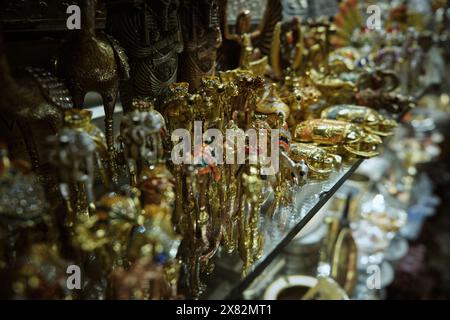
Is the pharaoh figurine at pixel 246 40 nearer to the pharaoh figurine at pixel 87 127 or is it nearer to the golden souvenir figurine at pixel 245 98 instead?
the golden souvenir figurine at pixel 245 98

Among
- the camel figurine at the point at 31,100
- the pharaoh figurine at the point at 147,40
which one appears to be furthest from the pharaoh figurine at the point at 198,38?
the camel figurine at the point at 31,100

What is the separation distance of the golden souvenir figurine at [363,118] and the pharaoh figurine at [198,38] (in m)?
0.45

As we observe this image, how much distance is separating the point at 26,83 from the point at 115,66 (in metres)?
0.22

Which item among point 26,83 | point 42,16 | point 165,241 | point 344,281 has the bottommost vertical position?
point 344,281

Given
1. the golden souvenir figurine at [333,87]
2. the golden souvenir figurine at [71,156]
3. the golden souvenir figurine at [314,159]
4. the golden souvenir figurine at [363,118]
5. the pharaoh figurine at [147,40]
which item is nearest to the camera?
the golden souvenir figurine at [71,156]

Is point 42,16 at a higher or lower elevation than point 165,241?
higher

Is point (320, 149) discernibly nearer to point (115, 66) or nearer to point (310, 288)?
point (310, 288)

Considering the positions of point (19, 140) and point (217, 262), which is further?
point (19, 140)

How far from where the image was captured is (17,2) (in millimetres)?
948

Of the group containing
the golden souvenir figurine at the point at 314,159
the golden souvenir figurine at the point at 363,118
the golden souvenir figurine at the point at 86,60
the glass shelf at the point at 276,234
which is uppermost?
the golden souvenir figurine at the point at 86,60

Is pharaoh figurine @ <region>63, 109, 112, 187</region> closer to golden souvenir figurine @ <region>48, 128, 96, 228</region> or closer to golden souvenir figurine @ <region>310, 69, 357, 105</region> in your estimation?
golden souvenir figurine @ <region>48, 128, 96, 228</region>

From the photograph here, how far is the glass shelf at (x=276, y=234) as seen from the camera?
0.77 metres

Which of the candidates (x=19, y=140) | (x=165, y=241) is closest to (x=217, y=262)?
(x=165, y=241)

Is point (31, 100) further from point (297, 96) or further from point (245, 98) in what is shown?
point (297, 96)
